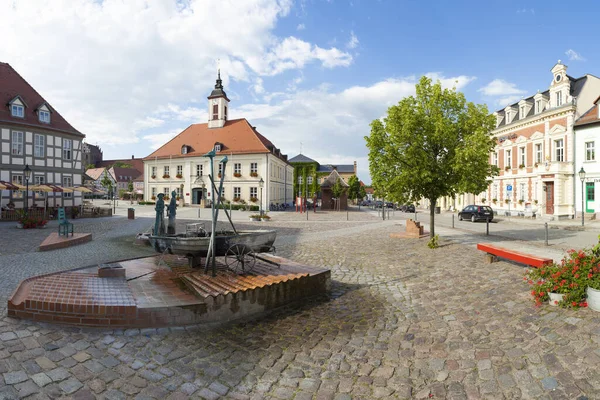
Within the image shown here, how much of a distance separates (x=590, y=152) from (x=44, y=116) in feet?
146

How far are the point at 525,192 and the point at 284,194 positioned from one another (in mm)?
33502

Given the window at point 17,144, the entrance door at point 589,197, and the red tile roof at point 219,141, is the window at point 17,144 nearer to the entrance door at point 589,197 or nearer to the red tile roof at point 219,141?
the red tile roof at point 219,141

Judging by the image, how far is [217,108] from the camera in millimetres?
50812

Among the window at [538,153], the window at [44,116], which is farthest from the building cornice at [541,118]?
the window at [44,116]

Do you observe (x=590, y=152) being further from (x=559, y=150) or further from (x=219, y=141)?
(x=219, y=141)

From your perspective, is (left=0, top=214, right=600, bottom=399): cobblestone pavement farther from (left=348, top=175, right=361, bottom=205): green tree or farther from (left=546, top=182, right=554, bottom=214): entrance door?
(left=348, top=175, right=361, bottom=205): green tree

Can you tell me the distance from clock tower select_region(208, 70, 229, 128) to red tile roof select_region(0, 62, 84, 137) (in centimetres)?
2168

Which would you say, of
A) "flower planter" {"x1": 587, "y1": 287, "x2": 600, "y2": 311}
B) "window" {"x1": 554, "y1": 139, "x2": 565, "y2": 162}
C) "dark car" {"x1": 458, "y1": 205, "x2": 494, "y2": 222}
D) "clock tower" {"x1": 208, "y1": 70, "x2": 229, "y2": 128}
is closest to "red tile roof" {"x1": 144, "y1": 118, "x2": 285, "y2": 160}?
"clock tower" {"x1": 208, "y1": 70, "x2": 229, "y2": 128}

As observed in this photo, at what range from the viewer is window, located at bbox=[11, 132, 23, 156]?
87.7 feet

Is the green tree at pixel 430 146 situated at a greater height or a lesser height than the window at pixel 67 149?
lesser

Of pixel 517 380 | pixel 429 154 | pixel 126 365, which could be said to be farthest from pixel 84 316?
pixel 429 154

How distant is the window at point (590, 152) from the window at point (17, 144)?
147ft

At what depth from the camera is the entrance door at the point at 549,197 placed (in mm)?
29748

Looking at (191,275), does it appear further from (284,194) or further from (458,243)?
(284,194)
